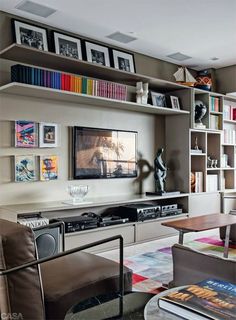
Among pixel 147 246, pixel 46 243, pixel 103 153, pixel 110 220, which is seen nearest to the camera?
pixel 46 243

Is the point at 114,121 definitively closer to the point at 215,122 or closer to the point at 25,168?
the point at 25,168

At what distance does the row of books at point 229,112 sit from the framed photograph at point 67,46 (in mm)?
3042

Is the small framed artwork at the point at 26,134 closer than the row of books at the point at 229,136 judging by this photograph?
Yes

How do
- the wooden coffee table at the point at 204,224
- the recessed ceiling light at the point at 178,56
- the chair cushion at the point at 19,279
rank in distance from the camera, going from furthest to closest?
the recessed ceiling light at the point at 178,56 → the wooden coffee table at the point at 204,224 → the chair cushion at the point at 19,279

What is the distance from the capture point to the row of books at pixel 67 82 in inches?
137

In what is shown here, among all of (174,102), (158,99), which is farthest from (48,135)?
(174,102)

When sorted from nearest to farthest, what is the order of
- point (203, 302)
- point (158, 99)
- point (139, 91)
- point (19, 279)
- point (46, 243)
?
point (203, 302), point (19, 279), point (46, 243), point (139, 91), point (158, 99)

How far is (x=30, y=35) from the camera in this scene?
12.5 ft

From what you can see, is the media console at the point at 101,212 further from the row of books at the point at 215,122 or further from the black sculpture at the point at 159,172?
the row of books at the point at 215,122

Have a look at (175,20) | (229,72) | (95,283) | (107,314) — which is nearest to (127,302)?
(107,314)

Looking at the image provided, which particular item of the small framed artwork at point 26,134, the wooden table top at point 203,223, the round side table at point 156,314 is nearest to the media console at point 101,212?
the small framed artwork at point 26,134

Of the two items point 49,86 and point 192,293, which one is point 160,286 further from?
point 49,86

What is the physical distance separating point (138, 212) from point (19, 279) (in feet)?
9.70

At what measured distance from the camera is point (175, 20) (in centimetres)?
392
